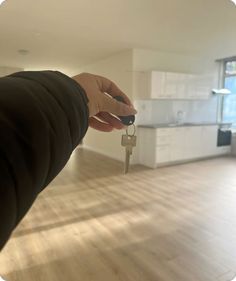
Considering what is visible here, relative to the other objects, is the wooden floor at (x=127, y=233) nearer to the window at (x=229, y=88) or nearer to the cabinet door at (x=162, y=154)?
the cabinet door at (x=162, y=154)

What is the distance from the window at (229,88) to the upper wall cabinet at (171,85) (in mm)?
599

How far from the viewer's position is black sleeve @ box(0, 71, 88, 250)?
23 centimetres

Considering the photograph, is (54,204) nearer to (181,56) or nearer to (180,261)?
(180,261)

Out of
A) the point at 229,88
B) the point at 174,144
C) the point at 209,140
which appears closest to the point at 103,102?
the point at 174,144

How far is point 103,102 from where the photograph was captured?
50cm

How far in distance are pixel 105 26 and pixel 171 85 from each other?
7.20 ft

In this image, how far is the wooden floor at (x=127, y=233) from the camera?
1.68 meters

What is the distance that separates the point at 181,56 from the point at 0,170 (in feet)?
16.9

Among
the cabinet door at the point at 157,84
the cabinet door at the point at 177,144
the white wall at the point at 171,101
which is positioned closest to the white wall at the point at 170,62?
the white wall at the point at 171,101

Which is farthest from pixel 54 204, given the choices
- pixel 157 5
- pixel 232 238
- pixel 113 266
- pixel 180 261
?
pixel 157 5

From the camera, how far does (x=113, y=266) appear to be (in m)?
1.72

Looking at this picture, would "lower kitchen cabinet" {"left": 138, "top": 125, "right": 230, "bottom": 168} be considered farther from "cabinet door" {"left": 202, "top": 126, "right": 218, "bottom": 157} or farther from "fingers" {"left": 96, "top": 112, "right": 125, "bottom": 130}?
"fingers" {"left": 96, "top": 112, "right": 125, "bottom": 130}

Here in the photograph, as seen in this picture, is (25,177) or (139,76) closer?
(25,177)

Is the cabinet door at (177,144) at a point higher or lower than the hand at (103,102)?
lower
